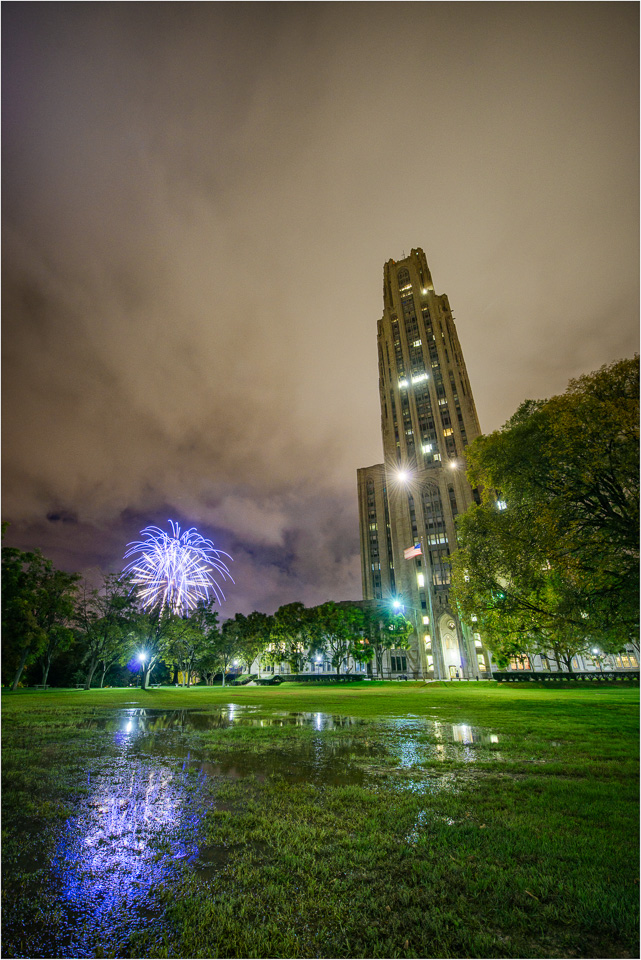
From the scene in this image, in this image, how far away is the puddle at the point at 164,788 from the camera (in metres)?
3.52

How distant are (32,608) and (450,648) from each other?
74.0 metres

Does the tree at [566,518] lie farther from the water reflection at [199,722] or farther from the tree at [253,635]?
the tree at [253,635]

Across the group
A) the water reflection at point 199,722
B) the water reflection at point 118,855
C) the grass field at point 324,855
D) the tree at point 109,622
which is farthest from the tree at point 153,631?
the water reflection at point 118,855

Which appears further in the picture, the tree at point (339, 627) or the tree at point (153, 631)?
the tree at point (339, 627)

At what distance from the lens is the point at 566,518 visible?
15664 mm

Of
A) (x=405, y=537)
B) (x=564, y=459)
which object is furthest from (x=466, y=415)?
(x=564, y=459)

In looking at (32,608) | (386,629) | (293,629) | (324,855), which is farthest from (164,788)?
(386,629)

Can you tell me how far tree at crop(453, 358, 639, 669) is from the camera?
47.6 feet

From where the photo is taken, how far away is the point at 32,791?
6.75 m

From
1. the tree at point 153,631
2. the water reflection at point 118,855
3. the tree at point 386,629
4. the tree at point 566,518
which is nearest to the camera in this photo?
the water reflection at point 118,855

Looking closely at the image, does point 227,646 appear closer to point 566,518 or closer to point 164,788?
point 566,518

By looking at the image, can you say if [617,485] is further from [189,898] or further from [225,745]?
[189,898]

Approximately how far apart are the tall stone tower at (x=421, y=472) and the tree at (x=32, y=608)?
5186 cm

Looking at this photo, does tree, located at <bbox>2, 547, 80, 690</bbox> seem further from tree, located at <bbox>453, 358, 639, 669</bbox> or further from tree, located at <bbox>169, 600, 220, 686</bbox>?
tree, located at <bbox>453, 358, 639, 669</bbox>
